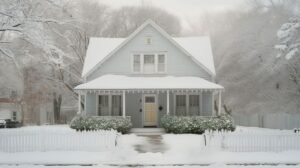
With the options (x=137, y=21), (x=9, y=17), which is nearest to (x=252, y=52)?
(x=137, y=21)

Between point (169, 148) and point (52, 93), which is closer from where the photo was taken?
point (169, 148)

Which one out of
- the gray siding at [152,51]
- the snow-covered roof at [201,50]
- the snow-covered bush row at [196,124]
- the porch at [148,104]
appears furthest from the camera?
the snow-covered roof at [201,50]

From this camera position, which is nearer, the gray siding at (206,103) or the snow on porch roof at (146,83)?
the snow on porch roof at (146,83)

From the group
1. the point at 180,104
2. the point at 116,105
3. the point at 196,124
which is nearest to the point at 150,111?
the point at 180,104

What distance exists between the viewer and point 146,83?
2572 centimetres

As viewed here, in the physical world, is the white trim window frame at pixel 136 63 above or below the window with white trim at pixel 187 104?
above

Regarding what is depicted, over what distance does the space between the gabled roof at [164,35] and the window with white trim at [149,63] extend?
4.55 feet

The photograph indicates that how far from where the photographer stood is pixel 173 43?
2761 cm

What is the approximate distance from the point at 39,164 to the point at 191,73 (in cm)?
1571

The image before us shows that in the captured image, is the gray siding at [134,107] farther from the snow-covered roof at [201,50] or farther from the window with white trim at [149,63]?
the snow-covered roof at [201,50]

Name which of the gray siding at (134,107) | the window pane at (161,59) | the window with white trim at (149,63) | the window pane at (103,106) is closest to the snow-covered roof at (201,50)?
the window pane at (161,59)

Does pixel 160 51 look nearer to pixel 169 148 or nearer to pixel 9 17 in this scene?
pixel 169 148

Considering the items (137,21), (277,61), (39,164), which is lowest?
(39,164)

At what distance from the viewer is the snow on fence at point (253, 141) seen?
16328 millimetres
